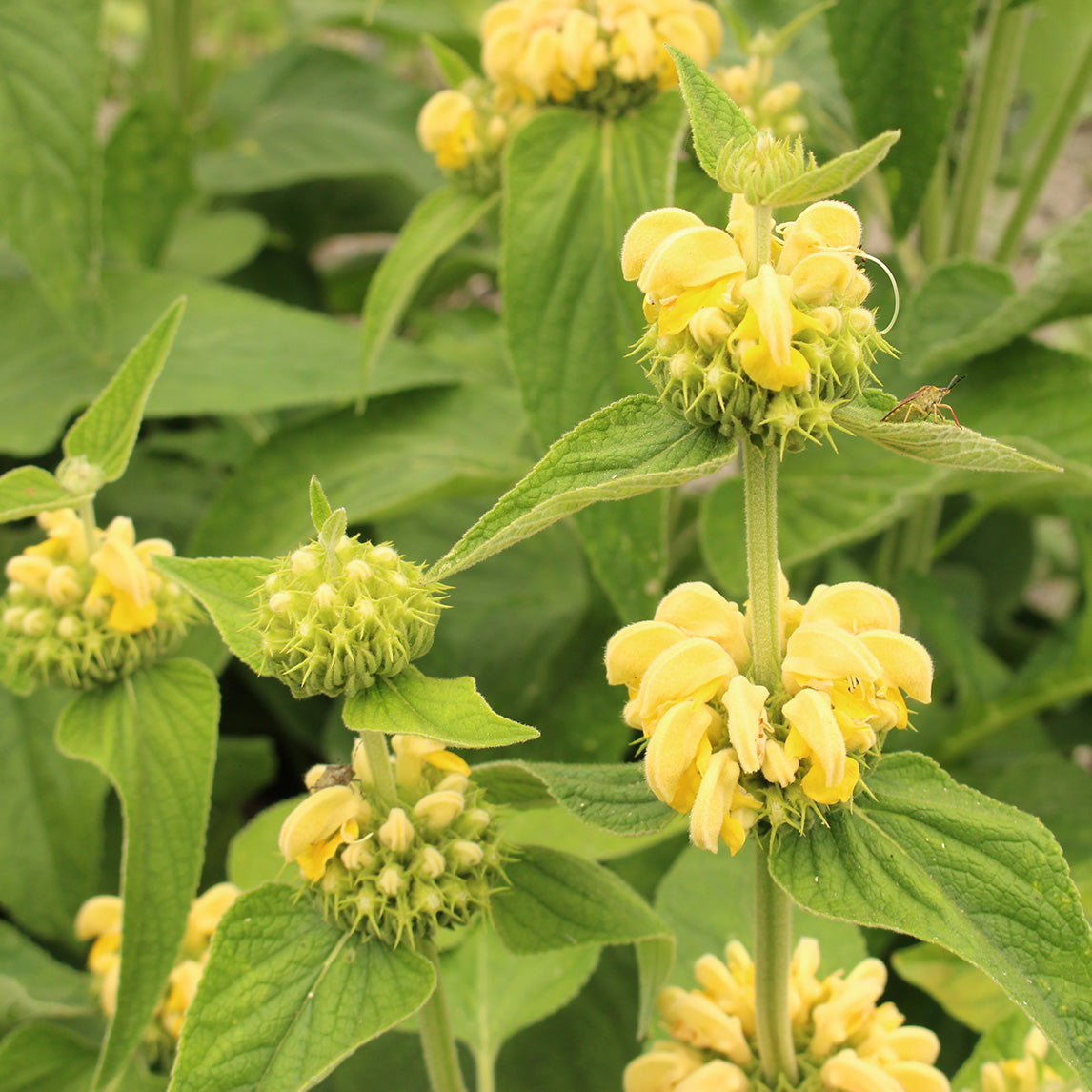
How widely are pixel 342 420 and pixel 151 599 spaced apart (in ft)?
1.65

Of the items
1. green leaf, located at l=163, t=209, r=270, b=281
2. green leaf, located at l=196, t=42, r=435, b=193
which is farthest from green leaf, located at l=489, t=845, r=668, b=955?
green leaf, located at l=196, t=42, r=435, b=193

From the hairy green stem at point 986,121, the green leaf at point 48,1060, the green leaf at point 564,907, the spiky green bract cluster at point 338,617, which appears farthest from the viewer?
the hairy green stem at point 986,121

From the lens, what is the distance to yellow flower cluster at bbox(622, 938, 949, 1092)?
629 mm

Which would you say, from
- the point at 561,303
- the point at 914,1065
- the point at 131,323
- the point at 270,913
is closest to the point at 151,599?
the point at 270,913

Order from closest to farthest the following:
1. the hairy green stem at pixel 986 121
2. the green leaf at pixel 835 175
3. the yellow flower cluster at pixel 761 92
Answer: the green leaf at pixel 835 175 < the yellow flower cluster at pixel 761 92 < the hairy green stem at pixel 986 121

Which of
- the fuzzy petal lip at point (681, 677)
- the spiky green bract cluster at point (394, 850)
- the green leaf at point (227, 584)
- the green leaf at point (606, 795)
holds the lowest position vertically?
the spiky green bract cluster at point (394, 850)

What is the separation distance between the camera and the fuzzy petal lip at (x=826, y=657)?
1.67 ft

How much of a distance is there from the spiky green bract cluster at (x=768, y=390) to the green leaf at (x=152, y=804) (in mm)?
456

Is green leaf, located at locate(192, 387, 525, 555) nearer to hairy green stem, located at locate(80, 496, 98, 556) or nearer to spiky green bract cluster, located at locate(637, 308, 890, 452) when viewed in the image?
hairy green stem, located at locate(80, 496, 98, 556)

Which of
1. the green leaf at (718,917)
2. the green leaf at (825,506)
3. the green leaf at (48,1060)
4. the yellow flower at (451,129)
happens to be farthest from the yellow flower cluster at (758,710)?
the yellow flower at (451,129)

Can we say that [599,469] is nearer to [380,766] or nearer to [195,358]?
[380,766]

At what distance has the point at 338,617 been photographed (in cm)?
52

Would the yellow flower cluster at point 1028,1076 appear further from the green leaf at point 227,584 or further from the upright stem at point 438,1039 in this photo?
the green leaf at point 227,584

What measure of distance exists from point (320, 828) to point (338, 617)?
0.12m
